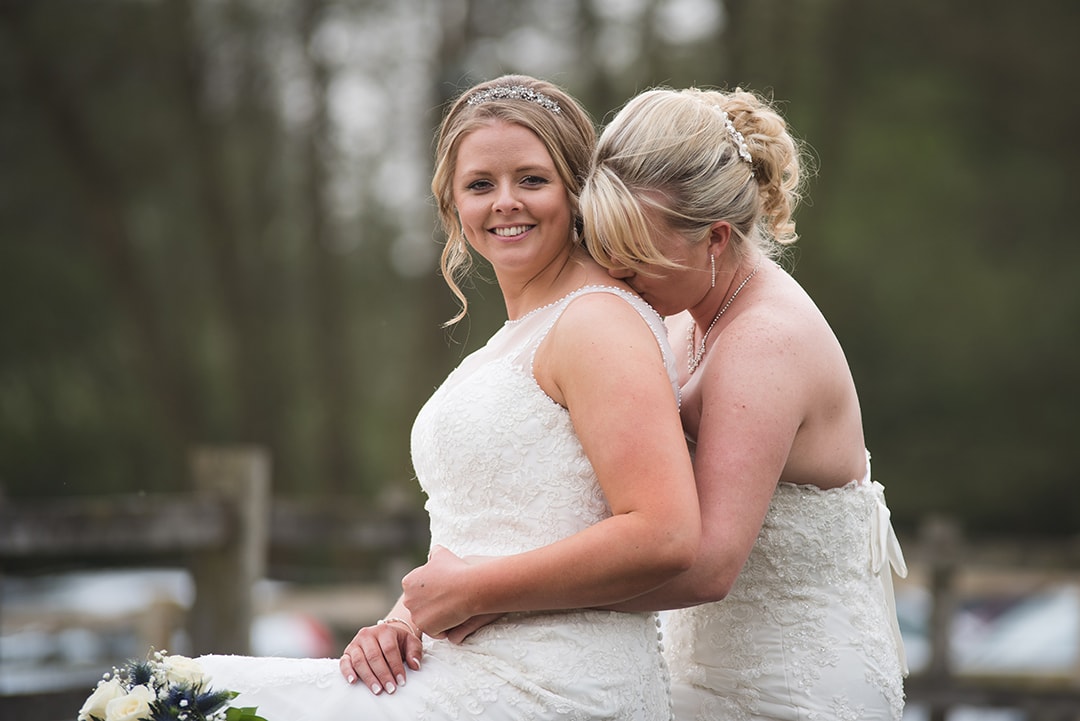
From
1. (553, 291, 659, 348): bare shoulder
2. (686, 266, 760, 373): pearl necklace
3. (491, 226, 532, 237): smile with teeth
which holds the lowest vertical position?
(553, 291, 659, 348): bare shoulder

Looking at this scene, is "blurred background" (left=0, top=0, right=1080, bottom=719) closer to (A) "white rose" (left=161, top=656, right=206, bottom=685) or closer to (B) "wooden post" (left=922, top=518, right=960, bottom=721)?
(B) "wooden post" (left=922, top=518, right=960, bottom=721)

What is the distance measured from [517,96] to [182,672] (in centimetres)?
151

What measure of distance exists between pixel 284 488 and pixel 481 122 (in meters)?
16.2

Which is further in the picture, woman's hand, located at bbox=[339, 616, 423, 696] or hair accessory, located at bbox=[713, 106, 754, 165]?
hair accessory, located at bbox=[713, 106, 754, 165]

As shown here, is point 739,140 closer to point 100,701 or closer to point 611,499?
point 611,499

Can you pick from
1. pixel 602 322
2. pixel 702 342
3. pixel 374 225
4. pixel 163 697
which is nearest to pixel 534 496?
pixel 602 322

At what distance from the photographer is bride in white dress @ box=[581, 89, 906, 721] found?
2.75m

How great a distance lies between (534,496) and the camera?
2.68 meters

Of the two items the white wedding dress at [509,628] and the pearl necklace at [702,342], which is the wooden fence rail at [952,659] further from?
the white wedding dress at [509,628]

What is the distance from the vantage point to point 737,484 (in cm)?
269

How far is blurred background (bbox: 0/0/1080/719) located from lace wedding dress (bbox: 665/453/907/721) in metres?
10.1

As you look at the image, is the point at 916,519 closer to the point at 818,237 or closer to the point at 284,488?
the point at 818,237

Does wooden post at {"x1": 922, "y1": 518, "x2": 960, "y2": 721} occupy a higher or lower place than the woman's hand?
higher

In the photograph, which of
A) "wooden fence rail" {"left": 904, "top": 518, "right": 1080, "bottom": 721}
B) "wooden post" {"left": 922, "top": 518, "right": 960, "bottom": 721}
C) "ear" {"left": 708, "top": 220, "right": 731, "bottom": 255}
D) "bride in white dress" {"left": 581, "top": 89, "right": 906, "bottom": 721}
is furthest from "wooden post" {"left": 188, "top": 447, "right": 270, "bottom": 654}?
"wooden post" {"left": 922, "top": 518, "right": 960, "bottom": 721}
